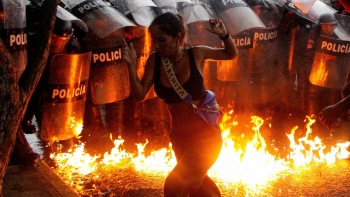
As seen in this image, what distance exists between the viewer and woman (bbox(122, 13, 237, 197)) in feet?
11.5

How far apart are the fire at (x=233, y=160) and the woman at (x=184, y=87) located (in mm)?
1710

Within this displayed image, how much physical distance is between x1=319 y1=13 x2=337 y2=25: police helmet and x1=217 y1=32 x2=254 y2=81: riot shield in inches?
47.4

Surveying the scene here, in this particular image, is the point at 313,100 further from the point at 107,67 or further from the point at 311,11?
the point at 107,67

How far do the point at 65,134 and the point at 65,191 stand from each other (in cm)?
72

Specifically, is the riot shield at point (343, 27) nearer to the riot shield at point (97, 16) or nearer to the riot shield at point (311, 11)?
the riot shield at point (311, 11)

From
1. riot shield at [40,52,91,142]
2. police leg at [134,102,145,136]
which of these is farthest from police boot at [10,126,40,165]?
police leg at [134,102,145,136]

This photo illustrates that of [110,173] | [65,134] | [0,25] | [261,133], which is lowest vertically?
[261,133]

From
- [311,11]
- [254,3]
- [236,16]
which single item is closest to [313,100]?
[311,11]

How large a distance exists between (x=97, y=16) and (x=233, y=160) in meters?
2.68

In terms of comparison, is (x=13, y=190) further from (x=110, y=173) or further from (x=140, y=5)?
(x=140, y=5)

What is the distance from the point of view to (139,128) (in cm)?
721

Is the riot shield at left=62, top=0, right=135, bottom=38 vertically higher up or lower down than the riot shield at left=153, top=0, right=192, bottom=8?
higher up

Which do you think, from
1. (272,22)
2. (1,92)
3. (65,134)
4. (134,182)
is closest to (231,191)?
(134,182)

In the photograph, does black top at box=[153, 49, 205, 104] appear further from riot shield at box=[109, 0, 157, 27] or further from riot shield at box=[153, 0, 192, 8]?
riot shield at box=[153, 0, 192, 8]
